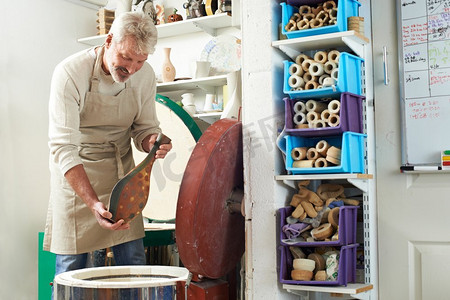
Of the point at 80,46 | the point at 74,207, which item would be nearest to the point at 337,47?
the point at 74,207

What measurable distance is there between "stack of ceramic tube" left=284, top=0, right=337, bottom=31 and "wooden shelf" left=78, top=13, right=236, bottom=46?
171 centimetres

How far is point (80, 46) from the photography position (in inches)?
201

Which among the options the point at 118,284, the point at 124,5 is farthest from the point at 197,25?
the point at 118,284

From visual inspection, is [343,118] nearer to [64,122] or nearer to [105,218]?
[105,218]

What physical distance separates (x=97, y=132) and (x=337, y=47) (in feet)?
3.92

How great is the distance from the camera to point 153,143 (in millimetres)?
2852

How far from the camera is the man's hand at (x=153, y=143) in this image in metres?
2.61

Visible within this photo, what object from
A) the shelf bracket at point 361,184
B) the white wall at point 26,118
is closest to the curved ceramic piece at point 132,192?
the shelf bracket at point 361,184

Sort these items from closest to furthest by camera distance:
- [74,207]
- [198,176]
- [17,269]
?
[198,176]
[74,207]
[17,269]

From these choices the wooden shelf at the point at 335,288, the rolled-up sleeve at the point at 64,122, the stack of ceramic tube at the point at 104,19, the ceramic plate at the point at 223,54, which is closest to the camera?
the wooden shelf at the point at 335,288

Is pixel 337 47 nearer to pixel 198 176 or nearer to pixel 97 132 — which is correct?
pixel 198 176

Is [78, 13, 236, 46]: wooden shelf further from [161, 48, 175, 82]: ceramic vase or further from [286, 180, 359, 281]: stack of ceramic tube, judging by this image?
[286, 180, 359, 281]: stack of ceramic tube

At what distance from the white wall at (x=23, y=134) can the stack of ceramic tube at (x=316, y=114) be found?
274 centimetres

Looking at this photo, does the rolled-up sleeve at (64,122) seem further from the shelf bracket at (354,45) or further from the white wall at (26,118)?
the white wall at (26,118)
